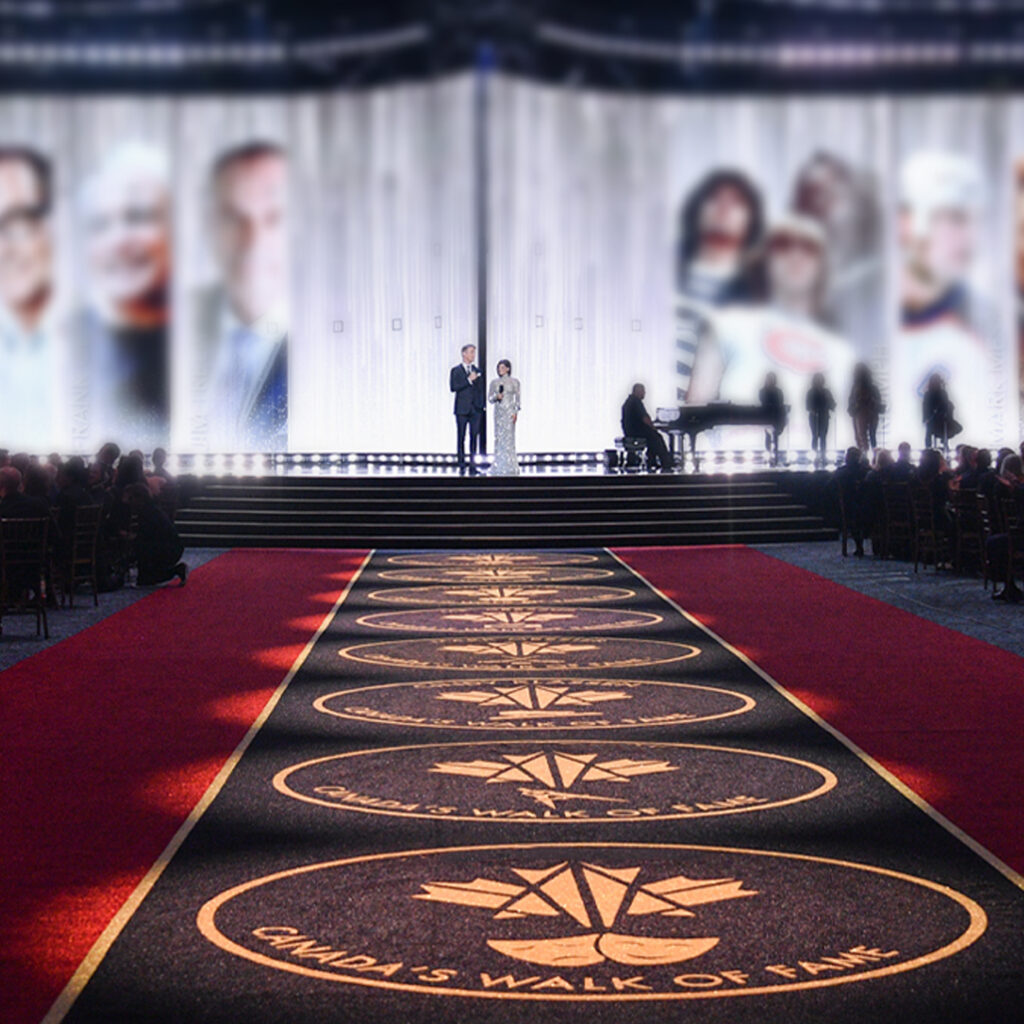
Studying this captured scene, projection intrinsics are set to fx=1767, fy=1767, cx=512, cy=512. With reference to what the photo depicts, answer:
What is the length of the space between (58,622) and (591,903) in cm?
881

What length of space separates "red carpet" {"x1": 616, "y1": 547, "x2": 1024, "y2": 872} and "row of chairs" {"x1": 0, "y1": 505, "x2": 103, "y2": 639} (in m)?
4.90

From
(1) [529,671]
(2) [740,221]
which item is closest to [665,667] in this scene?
(1) [529,671]

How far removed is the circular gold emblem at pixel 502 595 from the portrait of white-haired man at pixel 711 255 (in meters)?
17.3

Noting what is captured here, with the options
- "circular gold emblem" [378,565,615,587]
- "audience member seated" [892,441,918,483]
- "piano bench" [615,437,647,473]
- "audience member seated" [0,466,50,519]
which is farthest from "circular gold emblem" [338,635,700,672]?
"piano bench" [615,437,647,473]

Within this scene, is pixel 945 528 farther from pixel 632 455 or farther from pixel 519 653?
pixel 632 455

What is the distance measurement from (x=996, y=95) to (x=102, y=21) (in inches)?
672

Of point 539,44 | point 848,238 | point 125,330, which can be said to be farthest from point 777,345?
point 125,330

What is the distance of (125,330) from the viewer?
3394cm

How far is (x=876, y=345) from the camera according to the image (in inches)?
1319

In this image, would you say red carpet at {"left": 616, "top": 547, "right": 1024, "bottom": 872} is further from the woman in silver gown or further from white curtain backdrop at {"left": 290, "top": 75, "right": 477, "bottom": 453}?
white curtain backdrop at {"left": 290, "top": 75, "right": 477, "bottom": 453}

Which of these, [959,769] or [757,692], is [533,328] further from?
[959,769]

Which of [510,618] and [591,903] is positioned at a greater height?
[510,618]

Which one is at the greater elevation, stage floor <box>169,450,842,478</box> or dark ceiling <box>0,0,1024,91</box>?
dark ceiling <box>0,0,1024,91</box>

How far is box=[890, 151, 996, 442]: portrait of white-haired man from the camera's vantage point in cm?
3350
